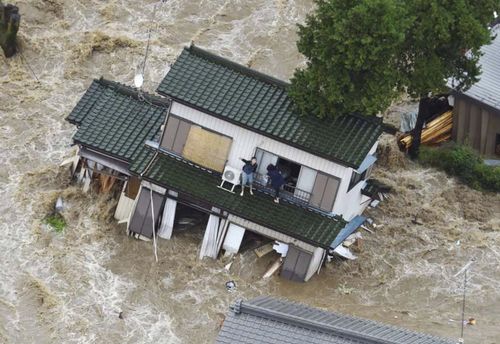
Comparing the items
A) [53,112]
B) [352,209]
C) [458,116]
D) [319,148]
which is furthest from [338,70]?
[53,112]

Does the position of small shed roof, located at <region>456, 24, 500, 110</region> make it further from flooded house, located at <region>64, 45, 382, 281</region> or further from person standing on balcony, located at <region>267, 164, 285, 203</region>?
person standing on balcony, located at <region>267, 164, 285, 203</region>

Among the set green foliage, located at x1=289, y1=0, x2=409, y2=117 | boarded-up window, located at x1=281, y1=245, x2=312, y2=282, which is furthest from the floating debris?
green foliage, located at x1=289, y1=0, x2=409, y2=117

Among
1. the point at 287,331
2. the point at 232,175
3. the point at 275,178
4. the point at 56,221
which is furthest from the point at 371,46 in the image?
the point at 56,221

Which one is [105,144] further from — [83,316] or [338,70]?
[338,70]

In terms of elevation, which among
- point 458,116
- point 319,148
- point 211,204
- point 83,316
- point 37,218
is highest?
point 458,116

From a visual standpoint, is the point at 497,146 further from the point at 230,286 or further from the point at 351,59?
the point at 230,286

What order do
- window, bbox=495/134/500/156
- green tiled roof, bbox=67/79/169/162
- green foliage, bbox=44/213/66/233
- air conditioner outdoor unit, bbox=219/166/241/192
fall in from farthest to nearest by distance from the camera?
window, bbox=495/134/500/156 < green foliage, bbox=44/213/66/233 < green tiled roof, bbox=67/79/169/162 < air conditioner outdoor unit, bbox=219/166/241/192
